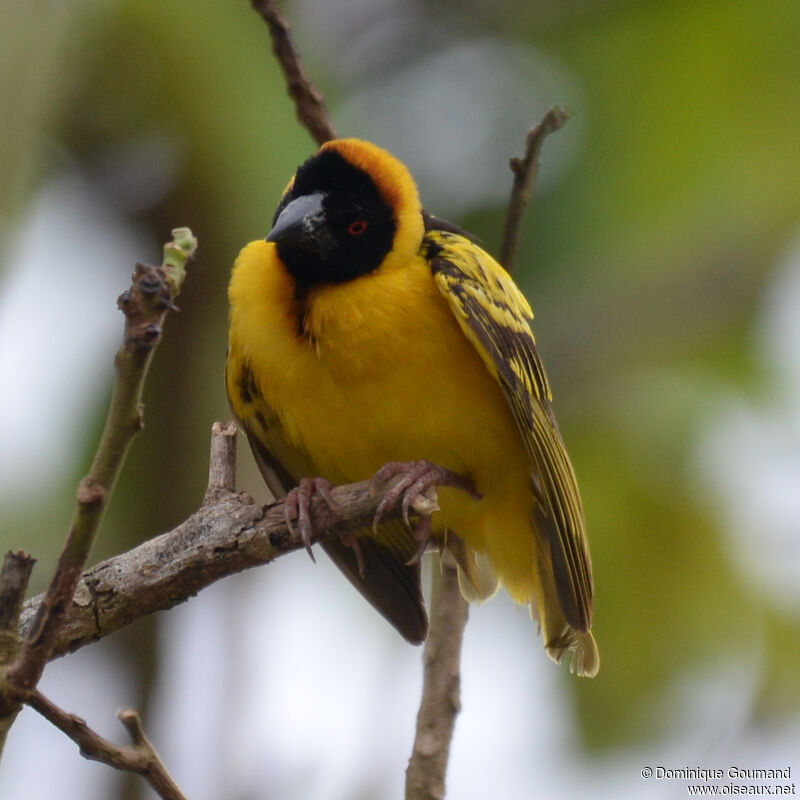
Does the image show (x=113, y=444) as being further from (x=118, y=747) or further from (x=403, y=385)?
(x=403, y=385)

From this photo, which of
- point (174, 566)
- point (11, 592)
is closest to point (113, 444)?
point (11, 592)

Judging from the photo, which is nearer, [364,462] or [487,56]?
[364,462]

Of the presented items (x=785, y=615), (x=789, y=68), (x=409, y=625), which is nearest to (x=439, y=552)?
(x=409, y=625)

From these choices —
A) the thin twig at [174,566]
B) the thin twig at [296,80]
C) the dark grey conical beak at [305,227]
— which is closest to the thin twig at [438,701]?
the thin twig at [174,566]

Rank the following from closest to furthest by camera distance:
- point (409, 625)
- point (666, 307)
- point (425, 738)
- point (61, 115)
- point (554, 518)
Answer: point (425, 738)
point (554, 518)
point (409, 625)
point (61, 115)
point (666, 307)

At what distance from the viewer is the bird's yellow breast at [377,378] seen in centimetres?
358

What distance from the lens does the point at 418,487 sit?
3209 millimetres

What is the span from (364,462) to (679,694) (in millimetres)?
1839

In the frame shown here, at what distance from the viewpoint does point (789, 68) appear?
19.7 ft

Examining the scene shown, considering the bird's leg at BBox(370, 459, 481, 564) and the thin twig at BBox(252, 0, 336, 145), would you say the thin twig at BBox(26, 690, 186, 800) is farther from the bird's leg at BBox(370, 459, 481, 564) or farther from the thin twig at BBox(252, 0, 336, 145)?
the thin twig at BBox(252, 0, 336, 145)

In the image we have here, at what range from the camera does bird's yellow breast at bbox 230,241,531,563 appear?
11.8 feet

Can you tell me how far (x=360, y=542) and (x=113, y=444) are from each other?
7.77ft

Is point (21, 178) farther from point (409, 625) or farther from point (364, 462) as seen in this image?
point (409, 625)

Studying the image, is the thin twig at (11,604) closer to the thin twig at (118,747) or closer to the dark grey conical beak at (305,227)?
the thin twig at (118,747)
